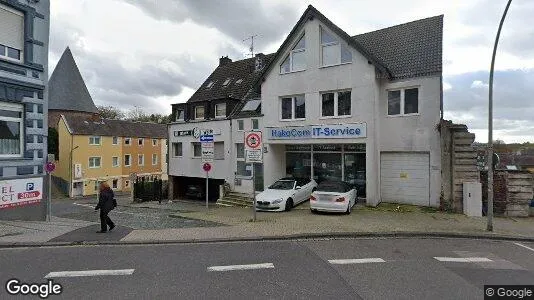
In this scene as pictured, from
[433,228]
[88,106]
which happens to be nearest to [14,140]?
[433,228]

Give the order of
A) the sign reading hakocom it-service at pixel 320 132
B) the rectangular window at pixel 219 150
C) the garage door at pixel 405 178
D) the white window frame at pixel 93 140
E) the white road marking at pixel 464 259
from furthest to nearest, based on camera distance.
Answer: the white window frame at pixel 93 140
the rectangular window at pixel 219 150
the sign reading hakocom it-service at pixel 320 132
the garage door at pixel 405 178
the white road marking at pixel 464 259

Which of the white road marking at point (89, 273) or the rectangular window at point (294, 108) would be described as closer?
the white road marking at point (89, 273)

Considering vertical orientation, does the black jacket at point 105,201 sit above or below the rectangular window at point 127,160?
below

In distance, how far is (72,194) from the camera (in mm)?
41375

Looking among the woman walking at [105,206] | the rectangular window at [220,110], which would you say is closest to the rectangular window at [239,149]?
the rectangular window at [220,110]

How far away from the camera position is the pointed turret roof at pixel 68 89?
165 feet

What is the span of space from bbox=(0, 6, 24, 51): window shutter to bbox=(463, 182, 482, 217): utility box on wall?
1743cm

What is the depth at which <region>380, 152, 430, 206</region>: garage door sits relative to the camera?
50.8 ft

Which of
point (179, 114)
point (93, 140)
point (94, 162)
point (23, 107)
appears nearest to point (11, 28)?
point (23, 107)

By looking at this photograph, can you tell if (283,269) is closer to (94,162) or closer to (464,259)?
(464,259)

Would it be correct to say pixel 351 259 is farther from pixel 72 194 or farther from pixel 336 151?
pixel 72 194

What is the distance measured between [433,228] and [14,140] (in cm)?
1427

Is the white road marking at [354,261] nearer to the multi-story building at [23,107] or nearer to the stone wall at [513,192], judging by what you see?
the stone wall at [513,192]

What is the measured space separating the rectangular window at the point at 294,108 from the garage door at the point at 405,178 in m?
4.56
